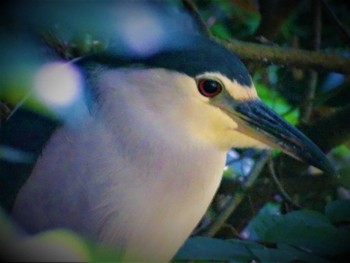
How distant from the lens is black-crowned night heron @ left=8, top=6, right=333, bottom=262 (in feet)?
3.13

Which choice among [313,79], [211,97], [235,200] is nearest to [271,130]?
[211,97]

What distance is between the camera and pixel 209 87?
984 millimetres

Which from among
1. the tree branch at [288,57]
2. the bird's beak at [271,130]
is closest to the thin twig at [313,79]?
the tree branch at [288,57]

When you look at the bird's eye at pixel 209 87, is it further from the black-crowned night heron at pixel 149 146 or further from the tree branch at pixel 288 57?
the tree branch at pixel 288 57

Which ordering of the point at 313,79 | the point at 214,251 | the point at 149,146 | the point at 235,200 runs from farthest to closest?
the point at 313,79 → the point at 235,200 → the point at 149,146 → the point at 214,251

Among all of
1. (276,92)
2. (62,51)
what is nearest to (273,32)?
(276,92)

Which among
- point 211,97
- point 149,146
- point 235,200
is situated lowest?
point 235,200

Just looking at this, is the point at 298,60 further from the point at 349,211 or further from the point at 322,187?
the point at 349,211

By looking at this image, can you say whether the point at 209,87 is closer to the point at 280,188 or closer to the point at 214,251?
the point at 214,251

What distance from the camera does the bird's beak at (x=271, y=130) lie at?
1.01 meters

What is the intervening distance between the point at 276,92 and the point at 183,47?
688 millimetres

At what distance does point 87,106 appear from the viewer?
3.26 ft

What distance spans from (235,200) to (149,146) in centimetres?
43

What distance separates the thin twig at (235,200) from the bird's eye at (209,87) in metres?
0.34
